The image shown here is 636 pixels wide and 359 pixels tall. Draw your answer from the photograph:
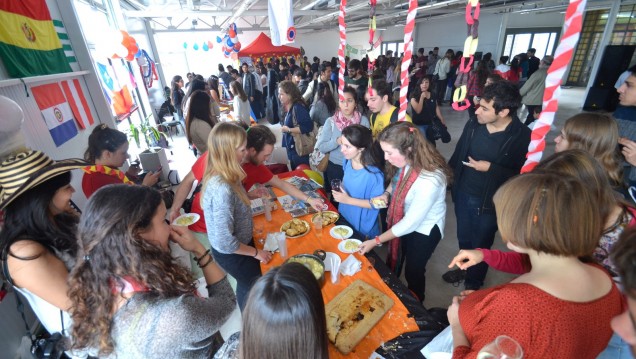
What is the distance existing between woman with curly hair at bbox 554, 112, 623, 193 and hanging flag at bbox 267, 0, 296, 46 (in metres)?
3.34

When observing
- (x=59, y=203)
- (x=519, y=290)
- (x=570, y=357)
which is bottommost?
(x=570, y=357)

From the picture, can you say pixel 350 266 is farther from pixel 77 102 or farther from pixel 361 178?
pixel 77 102

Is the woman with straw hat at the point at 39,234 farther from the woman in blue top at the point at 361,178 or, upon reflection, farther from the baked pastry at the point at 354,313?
the woman in blue top at the point at 361,178

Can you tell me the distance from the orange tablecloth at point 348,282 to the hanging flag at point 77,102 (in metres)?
3.12

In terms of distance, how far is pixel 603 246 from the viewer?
1370mm

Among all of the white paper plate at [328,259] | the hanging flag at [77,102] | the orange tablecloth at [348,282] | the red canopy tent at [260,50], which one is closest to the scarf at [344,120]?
the orange tablecloth at [348,282]

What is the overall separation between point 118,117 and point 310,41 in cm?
1996

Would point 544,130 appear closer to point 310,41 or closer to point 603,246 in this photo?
point 603,246

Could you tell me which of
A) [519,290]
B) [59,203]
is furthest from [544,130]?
[59,203]

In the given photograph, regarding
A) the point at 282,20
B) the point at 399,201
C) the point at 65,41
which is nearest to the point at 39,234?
the point at 399,201

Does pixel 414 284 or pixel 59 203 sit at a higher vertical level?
pixel 59 203

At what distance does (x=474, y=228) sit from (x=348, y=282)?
1.51 metres

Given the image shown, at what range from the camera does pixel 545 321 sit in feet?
2.87

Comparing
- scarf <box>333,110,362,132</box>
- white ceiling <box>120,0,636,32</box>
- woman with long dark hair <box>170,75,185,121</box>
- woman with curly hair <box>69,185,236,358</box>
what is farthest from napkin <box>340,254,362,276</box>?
white ceiling <box>120,0,636,32</box>
